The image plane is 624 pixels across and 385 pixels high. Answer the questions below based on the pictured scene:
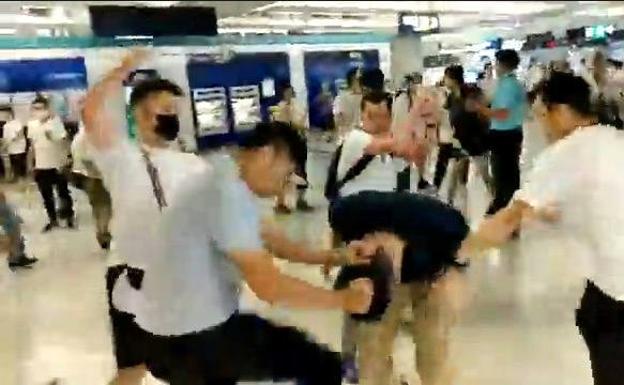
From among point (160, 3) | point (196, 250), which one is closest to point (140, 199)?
point (196, 250)

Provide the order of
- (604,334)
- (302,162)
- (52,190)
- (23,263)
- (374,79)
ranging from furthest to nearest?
(23,263), (52,190), (374,79), (302,162), (604,334)

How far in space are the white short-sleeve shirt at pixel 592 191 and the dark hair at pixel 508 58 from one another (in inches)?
23.7

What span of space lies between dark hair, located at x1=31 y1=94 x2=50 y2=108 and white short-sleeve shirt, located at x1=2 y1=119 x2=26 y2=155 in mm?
167

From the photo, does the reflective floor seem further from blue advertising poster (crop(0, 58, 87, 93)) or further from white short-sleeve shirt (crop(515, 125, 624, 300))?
blue advertising poster (crop(0, 58, 87, 93))

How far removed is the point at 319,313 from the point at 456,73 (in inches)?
32.2

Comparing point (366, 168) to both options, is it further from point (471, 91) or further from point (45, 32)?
point (45, 32)

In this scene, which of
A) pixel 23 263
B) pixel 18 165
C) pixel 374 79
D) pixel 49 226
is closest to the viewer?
pixel 374 79

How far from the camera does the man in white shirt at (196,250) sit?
2197mm

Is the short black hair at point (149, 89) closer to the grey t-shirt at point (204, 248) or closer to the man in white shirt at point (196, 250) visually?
the man in white shirt at point (196, 250)

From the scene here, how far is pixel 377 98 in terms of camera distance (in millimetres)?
2680

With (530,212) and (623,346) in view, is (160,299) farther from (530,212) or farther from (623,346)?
(623,346)

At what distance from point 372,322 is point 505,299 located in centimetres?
157

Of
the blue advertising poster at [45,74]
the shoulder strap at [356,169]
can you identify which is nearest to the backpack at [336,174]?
the shoulder strap at [356,169]

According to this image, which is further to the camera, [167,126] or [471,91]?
[471,91]
